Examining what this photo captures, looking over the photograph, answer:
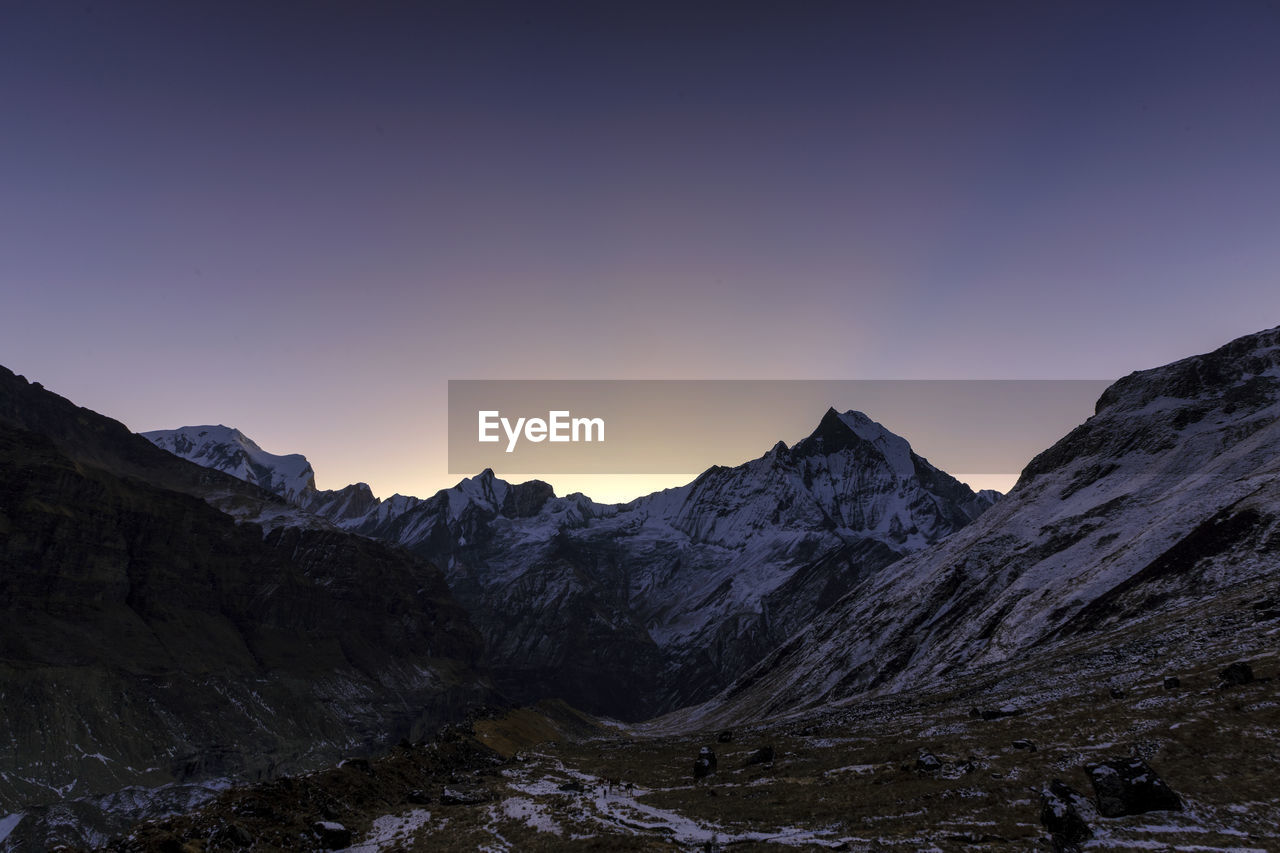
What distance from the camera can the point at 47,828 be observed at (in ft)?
355

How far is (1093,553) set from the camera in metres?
106

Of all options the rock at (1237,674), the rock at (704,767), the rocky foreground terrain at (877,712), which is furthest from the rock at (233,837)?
the rock at (1237,674)

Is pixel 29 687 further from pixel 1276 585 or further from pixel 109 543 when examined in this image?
pixel 1276 585

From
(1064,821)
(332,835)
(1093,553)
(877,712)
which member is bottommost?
(877,712)

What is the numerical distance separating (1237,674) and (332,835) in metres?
43.8

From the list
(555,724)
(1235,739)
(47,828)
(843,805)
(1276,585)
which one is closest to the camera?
(1235,739)

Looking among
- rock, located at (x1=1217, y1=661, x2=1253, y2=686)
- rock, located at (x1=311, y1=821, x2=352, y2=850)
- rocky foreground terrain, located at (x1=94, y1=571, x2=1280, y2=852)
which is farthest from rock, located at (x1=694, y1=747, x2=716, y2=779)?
rock, located at (x1=1217, y1=661, x2=1253, y2=686)

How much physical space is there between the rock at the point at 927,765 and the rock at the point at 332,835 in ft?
84.9

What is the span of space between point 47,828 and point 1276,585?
15379cm

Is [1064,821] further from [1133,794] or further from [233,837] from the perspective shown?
[233,837]

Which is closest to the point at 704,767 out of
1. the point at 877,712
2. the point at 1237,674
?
the point at 877,712

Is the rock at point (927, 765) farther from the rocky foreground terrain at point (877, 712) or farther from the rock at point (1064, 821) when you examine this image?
the rock at point (1064, 821)

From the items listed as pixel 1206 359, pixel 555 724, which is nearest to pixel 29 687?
pixel 555 724

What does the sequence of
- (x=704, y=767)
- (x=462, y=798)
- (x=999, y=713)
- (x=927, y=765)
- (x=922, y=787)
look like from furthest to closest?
(x=999, y=713) → (x=704, y=767) → (x=462, y=798) → (x=927, y=765) → (x=922, y=787)
